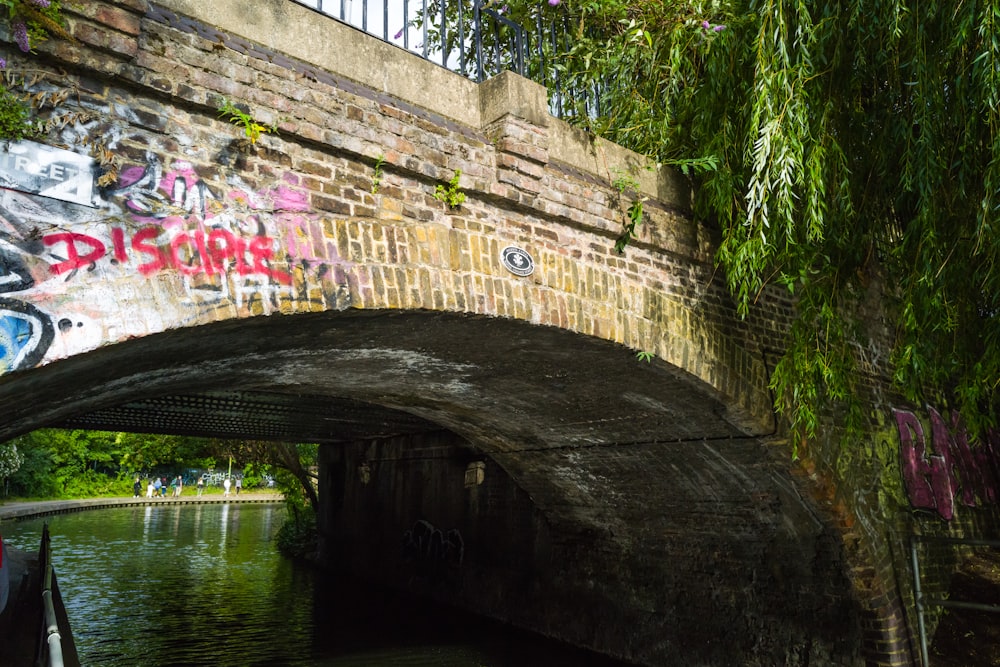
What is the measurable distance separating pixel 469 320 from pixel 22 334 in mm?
2769

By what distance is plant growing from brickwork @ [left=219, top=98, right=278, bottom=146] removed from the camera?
4285mm

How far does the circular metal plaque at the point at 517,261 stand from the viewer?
5.43 m

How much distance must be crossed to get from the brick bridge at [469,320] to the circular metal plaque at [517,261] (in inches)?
0.7

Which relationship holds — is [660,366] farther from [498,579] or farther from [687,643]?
[498,579]

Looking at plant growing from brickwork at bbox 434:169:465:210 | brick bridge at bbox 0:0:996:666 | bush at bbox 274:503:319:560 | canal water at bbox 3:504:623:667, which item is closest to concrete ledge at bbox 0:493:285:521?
canal water at bbox 3:504:623:667

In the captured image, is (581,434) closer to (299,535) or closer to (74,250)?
(74,250)

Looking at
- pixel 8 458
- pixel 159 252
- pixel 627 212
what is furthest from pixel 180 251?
pixel 8 458

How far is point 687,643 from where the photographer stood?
9.17m

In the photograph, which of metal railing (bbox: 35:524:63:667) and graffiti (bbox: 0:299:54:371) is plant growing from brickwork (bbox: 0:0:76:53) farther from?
metal railing (bbox: 35:524:63:667)

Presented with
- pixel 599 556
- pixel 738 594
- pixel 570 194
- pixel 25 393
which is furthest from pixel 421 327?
pixel 599 556

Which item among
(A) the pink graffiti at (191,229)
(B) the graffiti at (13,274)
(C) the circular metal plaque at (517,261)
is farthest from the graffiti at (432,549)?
(B) the graffiti at (13,274)

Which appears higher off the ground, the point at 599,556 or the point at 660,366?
the point at 660,366

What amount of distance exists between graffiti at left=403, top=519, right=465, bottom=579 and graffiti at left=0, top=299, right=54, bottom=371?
10.1 metres

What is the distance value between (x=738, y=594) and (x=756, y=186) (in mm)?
5232
